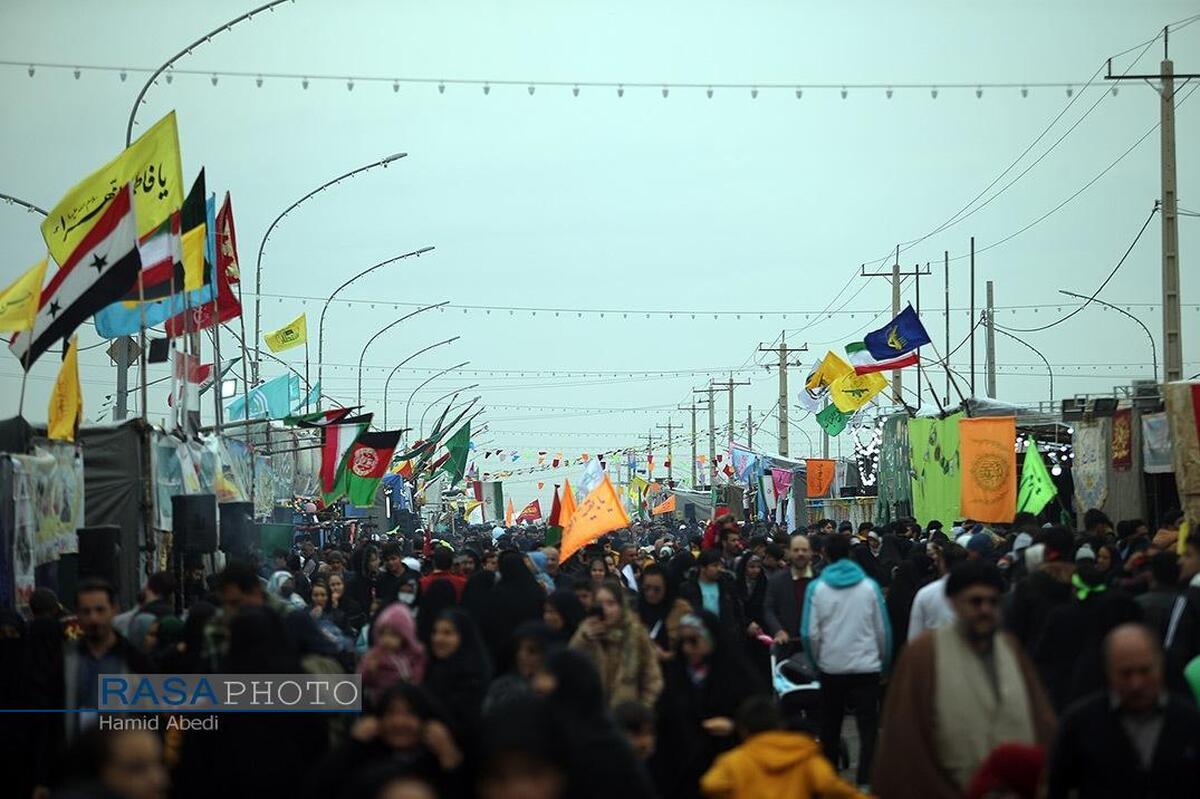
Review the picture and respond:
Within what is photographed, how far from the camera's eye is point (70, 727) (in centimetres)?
871

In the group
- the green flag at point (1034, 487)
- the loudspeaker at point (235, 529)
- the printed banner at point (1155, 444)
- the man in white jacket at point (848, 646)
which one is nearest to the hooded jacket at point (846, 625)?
the man in white jacket at point (848, 646)

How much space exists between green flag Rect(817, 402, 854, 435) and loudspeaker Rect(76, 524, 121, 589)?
31.7 m

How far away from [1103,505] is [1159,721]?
18.5 m

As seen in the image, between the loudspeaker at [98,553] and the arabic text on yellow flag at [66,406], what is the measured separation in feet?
5.43

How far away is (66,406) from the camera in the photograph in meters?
16.3

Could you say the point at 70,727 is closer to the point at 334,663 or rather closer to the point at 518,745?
the point at 334,663

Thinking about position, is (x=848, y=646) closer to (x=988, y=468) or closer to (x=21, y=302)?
(x=21, y=302)

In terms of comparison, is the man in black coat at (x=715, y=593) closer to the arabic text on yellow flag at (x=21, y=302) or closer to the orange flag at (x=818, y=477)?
the arabic text on yellow flag at (x=21, y=302)

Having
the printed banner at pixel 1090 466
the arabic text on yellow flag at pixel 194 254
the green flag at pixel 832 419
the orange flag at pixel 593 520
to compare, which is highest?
the arabic text on yellow flag at pixel 194 254

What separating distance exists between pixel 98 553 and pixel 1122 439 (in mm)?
13758

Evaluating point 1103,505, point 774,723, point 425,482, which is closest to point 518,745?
point 774,723

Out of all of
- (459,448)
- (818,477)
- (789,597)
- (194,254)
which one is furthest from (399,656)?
(459,448)

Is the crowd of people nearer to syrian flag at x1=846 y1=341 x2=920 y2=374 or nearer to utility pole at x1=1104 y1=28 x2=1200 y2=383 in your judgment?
utility pole at x1=1104 y1=28 x2=1200 y2=383

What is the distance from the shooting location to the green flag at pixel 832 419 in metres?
45.5
